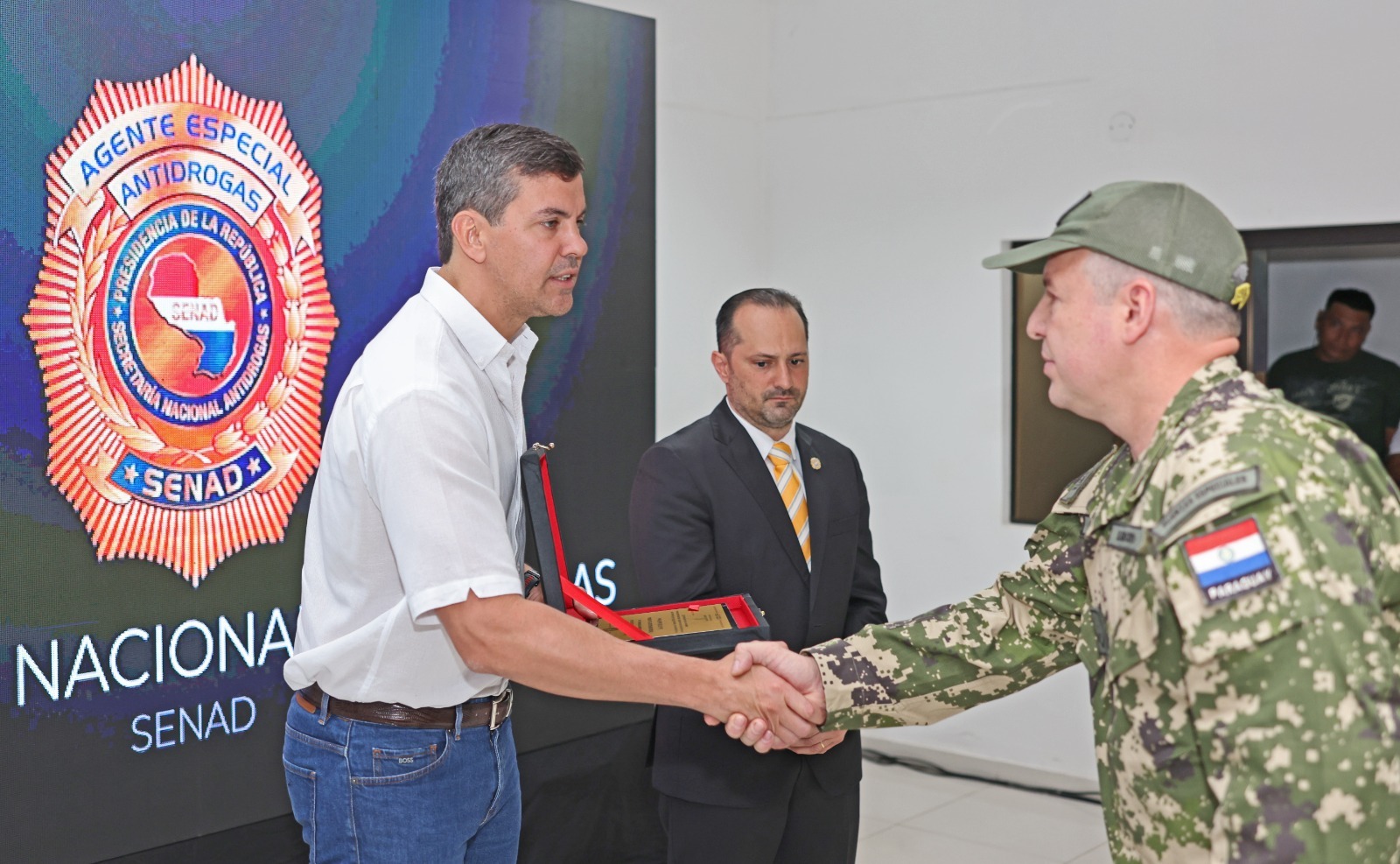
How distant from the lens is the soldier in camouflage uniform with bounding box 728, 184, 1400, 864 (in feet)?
4.39

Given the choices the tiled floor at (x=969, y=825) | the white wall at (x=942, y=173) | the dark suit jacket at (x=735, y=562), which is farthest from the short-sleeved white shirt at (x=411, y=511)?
the white wall at (x=942, y=173)

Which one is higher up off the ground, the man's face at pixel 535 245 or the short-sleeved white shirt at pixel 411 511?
the man's face at pixel 535 245

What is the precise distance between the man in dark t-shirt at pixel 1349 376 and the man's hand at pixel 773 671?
3.00 meters

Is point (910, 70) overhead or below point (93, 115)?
overhead

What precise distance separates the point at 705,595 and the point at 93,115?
6.72 ft

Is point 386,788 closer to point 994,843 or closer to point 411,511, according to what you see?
point 411,511

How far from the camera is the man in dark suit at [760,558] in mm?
2613

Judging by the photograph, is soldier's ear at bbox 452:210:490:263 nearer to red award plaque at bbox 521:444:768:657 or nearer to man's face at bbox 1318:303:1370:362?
red award plaque at bbox 521:444:768:657

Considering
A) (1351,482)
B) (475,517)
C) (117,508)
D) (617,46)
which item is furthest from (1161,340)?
(617,46)

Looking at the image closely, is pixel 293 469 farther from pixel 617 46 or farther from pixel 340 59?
pixel 617 46

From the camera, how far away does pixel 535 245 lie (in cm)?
213

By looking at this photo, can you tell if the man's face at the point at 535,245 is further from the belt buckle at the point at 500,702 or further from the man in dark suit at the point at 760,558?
the man in dark suit at the point at 760,558

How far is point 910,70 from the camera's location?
5613 mm

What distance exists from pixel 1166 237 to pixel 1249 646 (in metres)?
0.54
